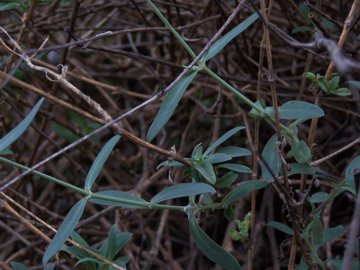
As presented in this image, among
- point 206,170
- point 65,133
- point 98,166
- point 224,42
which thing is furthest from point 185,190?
point 65,133

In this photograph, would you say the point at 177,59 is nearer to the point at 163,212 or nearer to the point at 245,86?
the point at 245,86

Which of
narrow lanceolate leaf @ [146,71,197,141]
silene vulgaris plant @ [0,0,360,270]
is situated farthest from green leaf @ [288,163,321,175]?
narrow lanceolate leaf @ [146,71,197,141]

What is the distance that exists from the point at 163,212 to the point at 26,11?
683 millimetres

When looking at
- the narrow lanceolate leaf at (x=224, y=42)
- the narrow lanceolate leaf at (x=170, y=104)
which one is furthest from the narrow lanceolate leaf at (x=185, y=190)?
the narrow lanceolate leaf at (x=224, y=42)

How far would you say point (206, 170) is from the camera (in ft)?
3.60

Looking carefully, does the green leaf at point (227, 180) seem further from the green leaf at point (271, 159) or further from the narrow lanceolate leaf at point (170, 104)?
the narrow lanceolate leaf at point (170, 104)

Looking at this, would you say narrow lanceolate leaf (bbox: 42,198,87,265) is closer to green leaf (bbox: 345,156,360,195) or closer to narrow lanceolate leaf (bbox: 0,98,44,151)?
narrow lanceolate leaf (bbox: 0,98,44,151)

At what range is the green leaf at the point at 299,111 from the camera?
1.04m

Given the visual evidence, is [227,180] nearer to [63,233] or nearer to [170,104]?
[170,104]

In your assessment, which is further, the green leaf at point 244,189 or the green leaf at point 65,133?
the green leaf at point 65,133

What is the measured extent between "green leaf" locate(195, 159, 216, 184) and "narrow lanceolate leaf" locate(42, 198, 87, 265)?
21cm

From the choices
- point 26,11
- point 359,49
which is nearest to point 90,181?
point 26,11

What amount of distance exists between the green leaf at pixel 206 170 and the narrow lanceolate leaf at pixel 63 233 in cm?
21

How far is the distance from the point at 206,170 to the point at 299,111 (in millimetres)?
193
